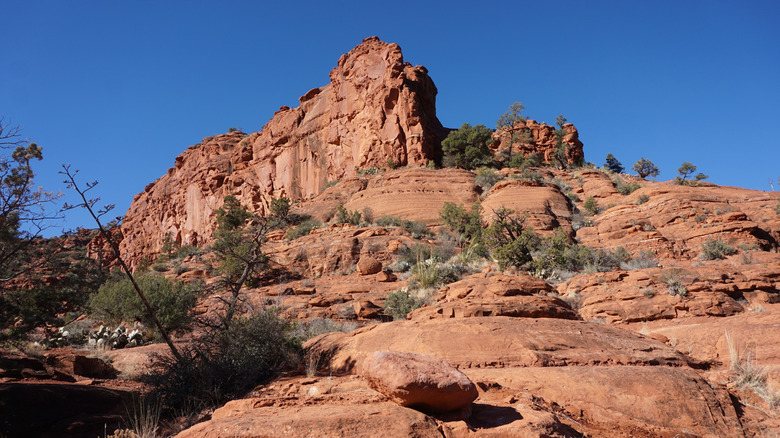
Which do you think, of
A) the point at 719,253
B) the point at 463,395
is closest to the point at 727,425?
the point at 463,395

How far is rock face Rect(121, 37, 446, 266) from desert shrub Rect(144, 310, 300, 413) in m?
30.9

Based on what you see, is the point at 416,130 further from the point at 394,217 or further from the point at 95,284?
the point at 95,284

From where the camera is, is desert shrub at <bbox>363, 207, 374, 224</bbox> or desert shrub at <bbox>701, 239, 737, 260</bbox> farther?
desert shrub at <bbox>363, 207, 374, 224</bbox>

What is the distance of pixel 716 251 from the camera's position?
17875 mm

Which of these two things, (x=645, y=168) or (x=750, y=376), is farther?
(x=645, y=168)

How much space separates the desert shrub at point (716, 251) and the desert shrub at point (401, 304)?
12601 millimetres

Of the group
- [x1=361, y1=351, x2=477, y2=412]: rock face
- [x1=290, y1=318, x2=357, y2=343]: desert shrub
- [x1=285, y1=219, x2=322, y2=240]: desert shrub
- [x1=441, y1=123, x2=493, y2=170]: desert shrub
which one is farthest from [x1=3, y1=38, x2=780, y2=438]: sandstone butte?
[x1=441, y1=123, x2=493, y2=170]: desert shrub

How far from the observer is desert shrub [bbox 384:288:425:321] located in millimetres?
12497

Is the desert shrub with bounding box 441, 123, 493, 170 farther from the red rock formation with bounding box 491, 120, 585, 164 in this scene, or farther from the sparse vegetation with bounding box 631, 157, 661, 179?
the sparse vegetation with bounding box 631, 157, 661, 179

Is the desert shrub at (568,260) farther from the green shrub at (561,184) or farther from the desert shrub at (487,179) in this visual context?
the green shrub at (561,184)

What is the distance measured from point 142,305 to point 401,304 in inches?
390

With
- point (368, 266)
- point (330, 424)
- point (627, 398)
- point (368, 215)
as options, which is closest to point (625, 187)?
point (368, 215)

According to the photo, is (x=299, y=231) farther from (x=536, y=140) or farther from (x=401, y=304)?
(x=536, y=140)

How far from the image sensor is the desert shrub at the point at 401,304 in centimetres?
1250
